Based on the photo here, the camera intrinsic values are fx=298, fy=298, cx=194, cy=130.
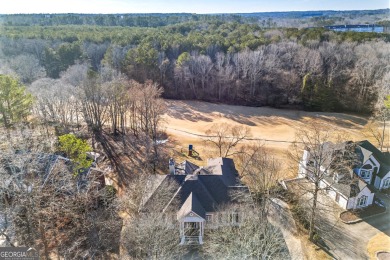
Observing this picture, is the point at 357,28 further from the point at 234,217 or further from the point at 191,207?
the point at 191,207

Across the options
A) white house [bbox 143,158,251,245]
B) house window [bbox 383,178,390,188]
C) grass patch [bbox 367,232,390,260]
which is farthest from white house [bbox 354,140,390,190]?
white house [bbox 143,158,251,245]

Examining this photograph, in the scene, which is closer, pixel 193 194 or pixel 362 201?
pixel 193 194

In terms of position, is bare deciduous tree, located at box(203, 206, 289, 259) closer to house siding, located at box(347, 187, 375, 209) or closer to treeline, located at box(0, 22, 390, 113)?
house siding, located at box(347, 187, 375, 209)

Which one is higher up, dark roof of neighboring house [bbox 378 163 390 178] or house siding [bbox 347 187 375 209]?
dark roof of neighboring house [bbox 378 163 390 178]

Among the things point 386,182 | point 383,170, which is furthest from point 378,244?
point 386,182

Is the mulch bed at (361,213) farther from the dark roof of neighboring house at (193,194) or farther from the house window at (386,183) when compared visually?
the dark roof of neighboring house at (193,194)

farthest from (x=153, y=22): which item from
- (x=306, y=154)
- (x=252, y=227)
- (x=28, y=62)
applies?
(x=252, y=227)
